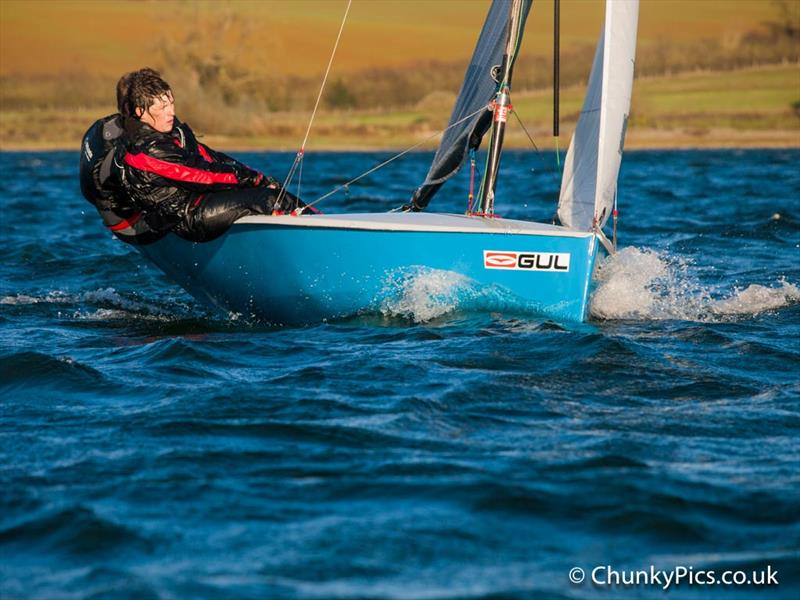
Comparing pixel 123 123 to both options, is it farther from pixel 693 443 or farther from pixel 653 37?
pixel 653 37

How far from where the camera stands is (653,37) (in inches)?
2625

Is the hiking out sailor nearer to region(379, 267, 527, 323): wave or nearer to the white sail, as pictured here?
region(379, 267, 527, 323): wave

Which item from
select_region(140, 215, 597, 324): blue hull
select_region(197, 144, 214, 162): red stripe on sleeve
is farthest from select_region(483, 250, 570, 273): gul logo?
select_region(197, 144, 214, 162): red stripe on sleeve

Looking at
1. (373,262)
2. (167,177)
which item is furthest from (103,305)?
(373,262)

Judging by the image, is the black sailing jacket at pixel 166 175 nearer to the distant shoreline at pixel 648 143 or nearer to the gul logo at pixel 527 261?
the gul logo at pixel 527 261

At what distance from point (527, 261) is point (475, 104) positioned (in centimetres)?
217

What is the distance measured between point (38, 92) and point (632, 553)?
5624cm

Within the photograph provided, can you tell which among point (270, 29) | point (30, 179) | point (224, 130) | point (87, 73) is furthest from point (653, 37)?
point (30, 179)

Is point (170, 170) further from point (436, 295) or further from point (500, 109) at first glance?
point (500, 109)

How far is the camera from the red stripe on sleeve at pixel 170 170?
755 centimetres

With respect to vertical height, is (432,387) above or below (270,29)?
below

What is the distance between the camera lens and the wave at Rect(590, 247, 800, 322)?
8.30 metres

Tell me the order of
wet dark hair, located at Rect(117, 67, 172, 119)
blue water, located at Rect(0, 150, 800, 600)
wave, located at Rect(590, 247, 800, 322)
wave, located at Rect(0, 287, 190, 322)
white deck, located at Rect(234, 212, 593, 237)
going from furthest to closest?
wave, located at Rect(0, 287, 190, 322) → wave, located at Rect(590, 247, 800, 322) → wet dark hair, located at Rect(117, 67, 172, 119) → white deck, located at Rect(234, 212, 593, 237) → blue water, located at Rect(0, 150, 800, 600)

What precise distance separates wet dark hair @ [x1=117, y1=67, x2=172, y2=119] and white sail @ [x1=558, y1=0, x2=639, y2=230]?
9.41ft
